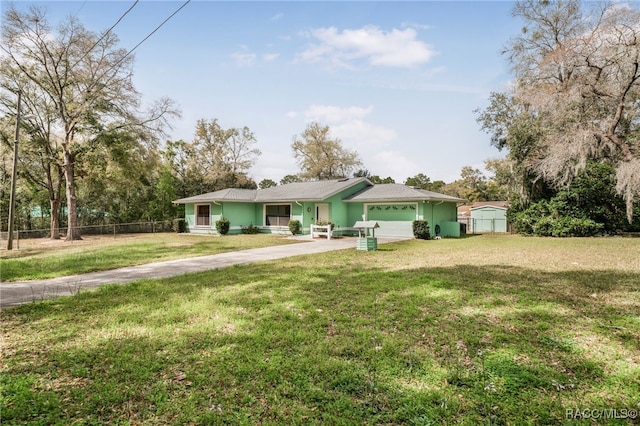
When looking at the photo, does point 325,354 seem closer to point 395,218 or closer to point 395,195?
point 395,195

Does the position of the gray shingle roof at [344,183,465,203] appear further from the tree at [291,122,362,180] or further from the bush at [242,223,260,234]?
the tree at [291,122,362,180]

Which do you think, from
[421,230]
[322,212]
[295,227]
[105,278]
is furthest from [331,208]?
[105,278]

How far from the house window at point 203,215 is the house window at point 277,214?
4.36 m

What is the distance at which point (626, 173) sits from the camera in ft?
45.5

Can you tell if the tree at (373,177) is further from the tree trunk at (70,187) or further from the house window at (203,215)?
the tree trunk at (70,187)

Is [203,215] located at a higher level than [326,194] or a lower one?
lower

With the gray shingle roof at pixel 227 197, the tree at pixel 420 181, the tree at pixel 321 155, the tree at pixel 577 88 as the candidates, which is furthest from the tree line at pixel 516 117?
the tree at pixel 420 181

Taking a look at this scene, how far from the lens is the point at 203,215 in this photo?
80.9 feet

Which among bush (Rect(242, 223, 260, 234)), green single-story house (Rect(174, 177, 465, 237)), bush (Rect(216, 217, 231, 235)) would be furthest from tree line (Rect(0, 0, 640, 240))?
bush (Rect(242, 223, 260, 234))

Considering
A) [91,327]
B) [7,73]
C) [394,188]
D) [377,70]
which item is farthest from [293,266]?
[7,73]

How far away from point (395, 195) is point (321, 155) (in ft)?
76.9

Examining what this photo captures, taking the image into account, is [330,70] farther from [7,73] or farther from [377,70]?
[7,73]

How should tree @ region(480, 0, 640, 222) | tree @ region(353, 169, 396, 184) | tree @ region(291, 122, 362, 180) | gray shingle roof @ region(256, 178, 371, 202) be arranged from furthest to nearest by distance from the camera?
tree @ region(353, 169, 396, 184) → tree @ region(291, 122, 362, 180) → gray shingle roof @ region(256, 178, 371, 202) → tree @ region(480, 0, 640, 222)

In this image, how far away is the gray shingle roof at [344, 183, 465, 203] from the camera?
18.8 meters
